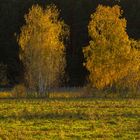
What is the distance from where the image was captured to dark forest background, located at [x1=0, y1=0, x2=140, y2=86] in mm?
82812

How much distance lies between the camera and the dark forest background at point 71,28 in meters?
82.8

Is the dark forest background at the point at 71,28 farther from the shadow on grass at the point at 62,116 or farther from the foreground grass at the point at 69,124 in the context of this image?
the shadow on grass at the point at 62,116

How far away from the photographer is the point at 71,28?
279 ft

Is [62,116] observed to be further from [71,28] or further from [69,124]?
[71,28]

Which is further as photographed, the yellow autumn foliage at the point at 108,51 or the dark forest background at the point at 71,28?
the dark forest background at the point at 71,28

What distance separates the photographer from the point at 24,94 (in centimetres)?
5700

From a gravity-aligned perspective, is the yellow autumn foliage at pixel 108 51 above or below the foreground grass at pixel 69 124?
above

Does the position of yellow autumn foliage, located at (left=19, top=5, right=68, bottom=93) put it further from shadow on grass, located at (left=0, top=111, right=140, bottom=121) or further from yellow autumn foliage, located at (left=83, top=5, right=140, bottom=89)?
shadow on grass, located at (left=0, top=111, right=140, bottom=121)

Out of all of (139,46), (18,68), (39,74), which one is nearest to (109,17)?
(139,46)

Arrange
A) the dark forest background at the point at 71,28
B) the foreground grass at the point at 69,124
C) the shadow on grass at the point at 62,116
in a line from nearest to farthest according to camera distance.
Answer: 1. the foreground grass at the point at 69,124
2. the shadow on grass at the point at 62,116
3. the dark forest background at the point at 71,28

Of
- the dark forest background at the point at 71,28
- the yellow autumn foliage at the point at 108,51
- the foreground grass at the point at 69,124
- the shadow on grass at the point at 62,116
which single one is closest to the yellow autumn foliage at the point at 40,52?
the yellow autumn foliage at the point at 108,51

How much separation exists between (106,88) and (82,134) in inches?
1299

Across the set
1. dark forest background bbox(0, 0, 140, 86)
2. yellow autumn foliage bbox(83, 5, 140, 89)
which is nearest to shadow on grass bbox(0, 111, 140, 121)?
yellow autumn foliage bbox(83, 5, 140, 89)

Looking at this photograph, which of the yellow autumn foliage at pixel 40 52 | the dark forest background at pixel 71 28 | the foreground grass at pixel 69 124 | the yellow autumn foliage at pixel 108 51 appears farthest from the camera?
the dark forest background at pixel 71 28
